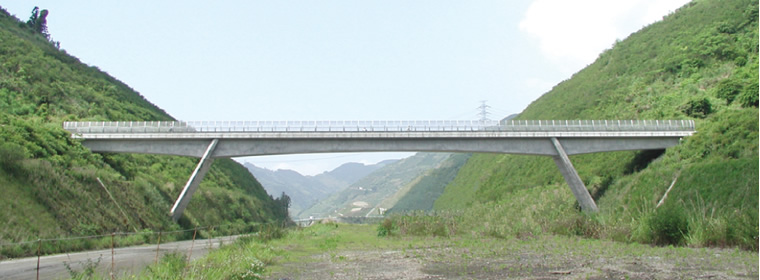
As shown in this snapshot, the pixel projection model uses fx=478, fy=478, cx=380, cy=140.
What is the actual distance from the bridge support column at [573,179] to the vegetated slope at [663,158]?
46.8 inches

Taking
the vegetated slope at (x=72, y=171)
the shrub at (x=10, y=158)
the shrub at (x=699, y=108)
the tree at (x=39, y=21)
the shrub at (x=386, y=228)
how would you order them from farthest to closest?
the tree at (x=39, y=21), the shrub at (x=699, y=108), the shrub at (x=386, y=228), the shrub at (x=10, y=158), the vegetated slope at (x=72, y=171)

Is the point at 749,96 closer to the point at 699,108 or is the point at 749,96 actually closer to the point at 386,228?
the point at 699,108

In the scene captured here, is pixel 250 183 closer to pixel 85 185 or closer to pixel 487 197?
pixel 487 197

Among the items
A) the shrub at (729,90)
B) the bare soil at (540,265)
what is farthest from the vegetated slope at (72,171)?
the shrub at (729,90)

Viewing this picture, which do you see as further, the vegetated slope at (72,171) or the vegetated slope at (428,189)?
the vegetated slope at (428,189)

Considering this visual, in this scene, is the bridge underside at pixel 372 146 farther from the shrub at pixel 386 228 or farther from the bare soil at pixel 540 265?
the bare soil at pixel 540 265

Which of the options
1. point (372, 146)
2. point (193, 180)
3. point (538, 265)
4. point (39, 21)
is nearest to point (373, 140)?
point (372, 146)

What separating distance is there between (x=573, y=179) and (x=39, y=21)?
369ft

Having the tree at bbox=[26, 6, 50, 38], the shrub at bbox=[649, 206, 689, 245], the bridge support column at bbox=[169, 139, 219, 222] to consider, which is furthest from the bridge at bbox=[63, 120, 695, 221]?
the tree at bbox=[26, 6, 50, 38]

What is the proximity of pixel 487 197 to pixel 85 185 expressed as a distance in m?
46.2

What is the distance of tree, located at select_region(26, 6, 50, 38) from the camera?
332 feet

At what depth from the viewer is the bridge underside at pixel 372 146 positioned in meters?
39.5

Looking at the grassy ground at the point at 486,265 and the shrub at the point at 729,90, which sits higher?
the shrub at the point at 729,90

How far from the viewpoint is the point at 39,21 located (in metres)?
103
